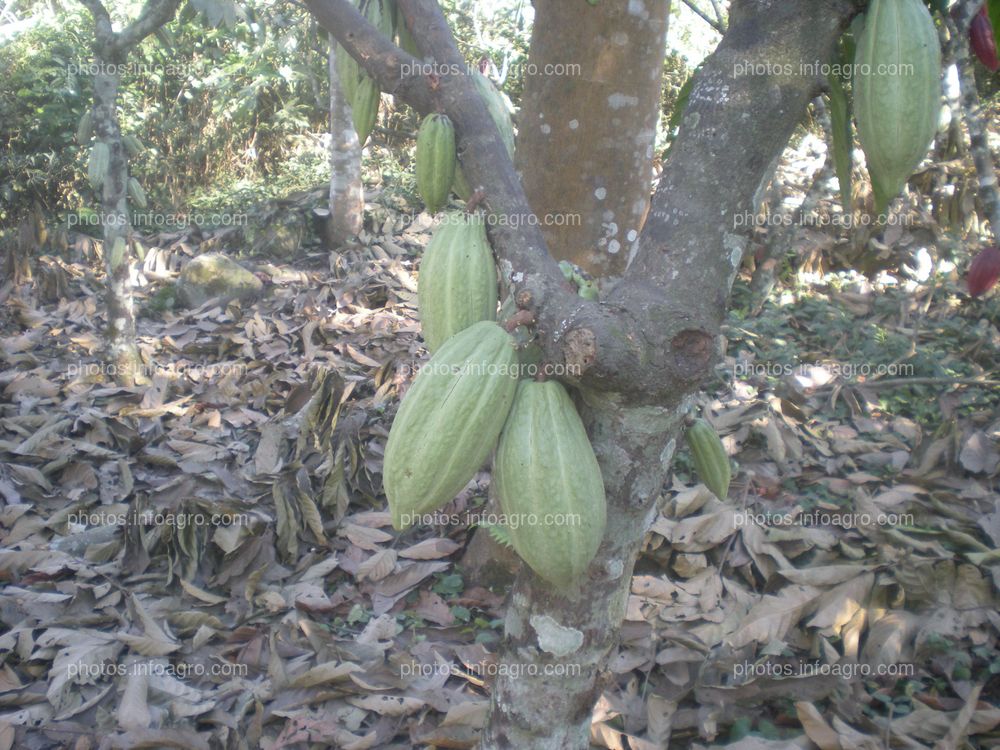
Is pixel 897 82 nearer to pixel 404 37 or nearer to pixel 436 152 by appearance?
pixel 436 152

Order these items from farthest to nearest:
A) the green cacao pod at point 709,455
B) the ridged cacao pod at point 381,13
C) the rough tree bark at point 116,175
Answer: the rough tree bark at point 116,175, the ridged cacao pod at point 381,13, the green cacao pod at point 709,455

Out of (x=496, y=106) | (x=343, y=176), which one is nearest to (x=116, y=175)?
(x=343, y=176)

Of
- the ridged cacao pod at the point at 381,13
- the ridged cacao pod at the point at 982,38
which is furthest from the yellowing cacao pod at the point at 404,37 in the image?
the ridged cacao pod at the point at 982,38

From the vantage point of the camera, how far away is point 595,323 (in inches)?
30.6

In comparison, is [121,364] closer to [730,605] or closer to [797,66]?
[730,605]

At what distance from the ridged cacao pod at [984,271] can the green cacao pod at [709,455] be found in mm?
2784

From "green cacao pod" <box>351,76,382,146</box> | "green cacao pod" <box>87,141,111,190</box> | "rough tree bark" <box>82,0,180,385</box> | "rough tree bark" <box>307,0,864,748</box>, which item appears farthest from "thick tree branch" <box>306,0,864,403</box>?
"green cacao pod" <box>87,141,111,190</box>

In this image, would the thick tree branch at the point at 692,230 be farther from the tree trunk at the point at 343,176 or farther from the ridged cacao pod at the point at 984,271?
the tree trunk at the point at 343,176

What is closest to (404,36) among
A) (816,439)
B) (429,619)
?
(429,619)

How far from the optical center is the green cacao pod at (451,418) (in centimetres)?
79

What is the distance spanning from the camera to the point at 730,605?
2.08m

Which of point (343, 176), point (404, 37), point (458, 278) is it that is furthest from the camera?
point (343, 176)

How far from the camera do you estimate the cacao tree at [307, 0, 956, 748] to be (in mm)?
793

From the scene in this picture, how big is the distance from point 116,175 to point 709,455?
121 inches
